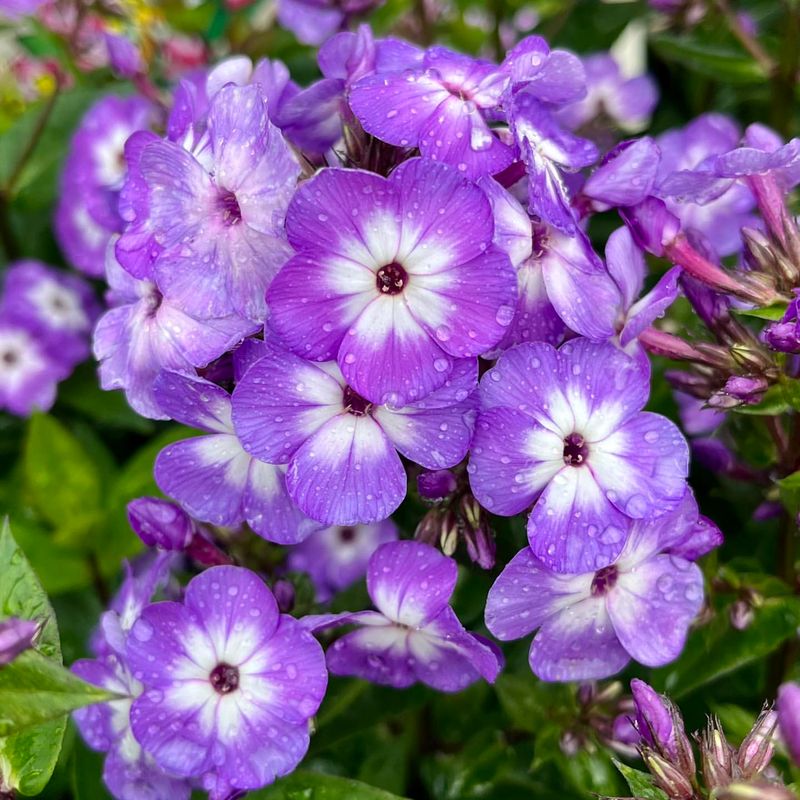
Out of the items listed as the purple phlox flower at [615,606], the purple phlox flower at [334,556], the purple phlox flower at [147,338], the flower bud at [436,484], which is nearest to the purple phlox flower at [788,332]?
the purple phlox flower at [615,606]

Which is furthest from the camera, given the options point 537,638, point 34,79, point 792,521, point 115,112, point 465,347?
point 34,79

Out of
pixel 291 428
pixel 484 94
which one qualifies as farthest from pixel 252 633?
pixel 484 94

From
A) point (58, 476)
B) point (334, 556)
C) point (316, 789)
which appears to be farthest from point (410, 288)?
point (58, 476)

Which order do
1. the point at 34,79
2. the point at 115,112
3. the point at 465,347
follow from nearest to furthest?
the point at 465,347
the point at 115,112
the point at 34,79

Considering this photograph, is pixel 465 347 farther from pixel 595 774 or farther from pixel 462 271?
pixel 595 774

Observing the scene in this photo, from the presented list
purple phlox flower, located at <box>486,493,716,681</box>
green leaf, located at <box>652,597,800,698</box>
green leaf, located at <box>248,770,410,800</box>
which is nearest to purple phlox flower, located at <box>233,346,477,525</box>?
purple phlox flower, located at <box>486,493,716,681</box>

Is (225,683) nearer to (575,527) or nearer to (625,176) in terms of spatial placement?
(575,527)
